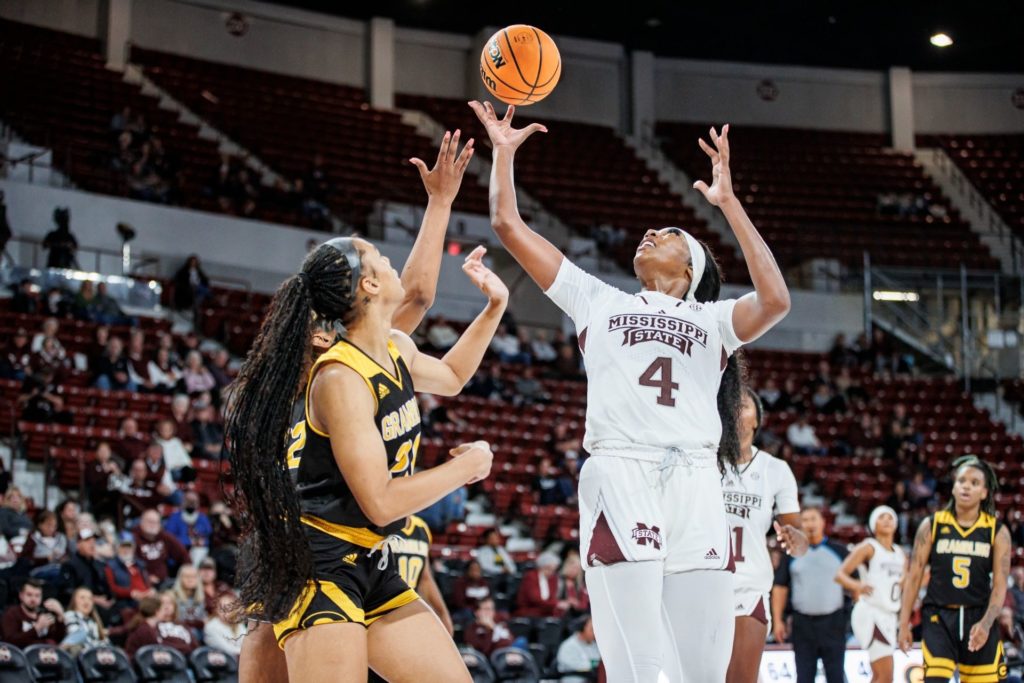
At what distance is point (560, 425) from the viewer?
61.0 feet

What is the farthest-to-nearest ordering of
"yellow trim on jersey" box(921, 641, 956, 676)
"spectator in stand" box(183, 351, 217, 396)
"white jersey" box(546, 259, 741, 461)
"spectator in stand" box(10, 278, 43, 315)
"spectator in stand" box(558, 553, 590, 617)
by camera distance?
"spectator in stand" box(10, 278, 43, 315) → "spectator in stand" box(183, 351, 217, 396) → "spectator in stand" box(558, 553, 590, 617) → "yellow trim on jersey" box(921, 641, 956, 676) → "white jersey" box(546, 259, 741, 461)

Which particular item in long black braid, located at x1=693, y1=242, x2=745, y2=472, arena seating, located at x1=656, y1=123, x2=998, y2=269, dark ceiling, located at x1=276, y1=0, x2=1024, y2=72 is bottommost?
long black braid, located at x1=693, y1=242, x2=745, y2=472

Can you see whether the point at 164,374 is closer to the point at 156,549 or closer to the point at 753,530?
the point at 156,549

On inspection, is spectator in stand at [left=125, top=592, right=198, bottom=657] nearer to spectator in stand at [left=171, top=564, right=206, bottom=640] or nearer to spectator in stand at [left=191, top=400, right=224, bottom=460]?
spectator in stand at [left=171, top=564, right=206, bottom=640]

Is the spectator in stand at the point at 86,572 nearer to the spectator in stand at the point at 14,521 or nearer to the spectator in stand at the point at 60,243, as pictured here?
the spectator in stand at the point at 14,521

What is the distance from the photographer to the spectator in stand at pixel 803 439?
20.1m

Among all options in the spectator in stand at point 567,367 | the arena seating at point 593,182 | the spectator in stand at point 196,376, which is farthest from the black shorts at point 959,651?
the arena seating at point 593,182

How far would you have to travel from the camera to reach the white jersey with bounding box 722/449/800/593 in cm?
712

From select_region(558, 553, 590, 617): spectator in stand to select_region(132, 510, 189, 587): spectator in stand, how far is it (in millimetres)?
3835

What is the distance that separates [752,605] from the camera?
278 inches

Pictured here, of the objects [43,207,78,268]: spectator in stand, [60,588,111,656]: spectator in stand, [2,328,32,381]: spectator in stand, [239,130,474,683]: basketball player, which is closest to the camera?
[239,130,474,683]: basketball player

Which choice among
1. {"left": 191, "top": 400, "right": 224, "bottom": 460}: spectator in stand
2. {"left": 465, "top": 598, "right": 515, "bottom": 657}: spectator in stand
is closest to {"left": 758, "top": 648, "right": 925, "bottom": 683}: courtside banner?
{"left": 465, "top": 598, "right": 515, "bottom": 657}: spectator in stand

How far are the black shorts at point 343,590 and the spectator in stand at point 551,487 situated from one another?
1254cm

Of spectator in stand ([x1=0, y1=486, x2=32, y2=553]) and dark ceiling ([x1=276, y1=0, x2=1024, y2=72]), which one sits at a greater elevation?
dark ceiling ([x1=276, y1=0, x2=1024, y2=72])
